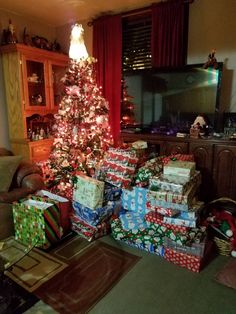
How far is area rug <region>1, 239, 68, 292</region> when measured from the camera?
5.79 ft

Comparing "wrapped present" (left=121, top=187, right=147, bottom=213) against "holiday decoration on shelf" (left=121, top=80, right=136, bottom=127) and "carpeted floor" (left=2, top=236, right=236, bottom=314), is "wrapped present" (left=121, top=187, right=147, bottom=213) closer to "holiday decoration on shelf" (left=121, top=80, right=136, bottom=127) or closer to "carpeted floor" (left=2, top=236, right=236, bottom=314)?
"carpeted floor" (left=2, top=236, right=236, bottom=314)

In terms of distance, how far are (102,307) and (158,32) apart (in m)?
3.06

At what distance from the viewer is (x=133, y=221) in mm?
2252

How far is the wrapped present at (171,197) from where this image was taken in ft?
6.71

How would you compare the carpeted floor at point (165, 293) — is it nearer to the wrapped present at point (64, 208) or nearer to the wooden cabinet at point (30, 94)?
the wrapped present at point (64, 208)

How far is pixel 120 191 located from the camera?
2.49 m

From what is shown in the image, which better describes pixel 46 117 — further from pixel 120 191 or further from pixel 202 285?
pixel 202 285

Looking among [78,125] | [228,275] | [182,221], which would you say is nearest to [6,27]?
[78,125]

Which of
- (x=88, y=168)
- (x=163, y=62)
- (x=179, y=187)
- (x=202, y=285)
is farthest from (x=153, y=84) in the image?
(x=202, y=285)

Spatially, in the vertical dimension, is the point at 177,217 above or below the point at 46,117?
below

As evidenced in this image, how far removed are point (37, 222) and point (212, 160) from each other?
184cm

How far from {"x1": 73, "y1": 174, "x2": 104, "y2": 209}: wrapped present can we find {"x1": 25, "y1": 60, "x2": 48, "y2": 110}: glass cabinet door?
1659 mm

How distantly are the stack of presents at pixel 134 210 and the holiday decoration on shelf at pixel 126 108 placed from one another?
0.89m

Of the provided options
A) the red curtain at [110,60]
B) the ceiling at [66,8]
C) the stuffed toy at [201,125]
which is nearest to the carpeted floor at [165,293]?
the stuffed toy at [201,125]
